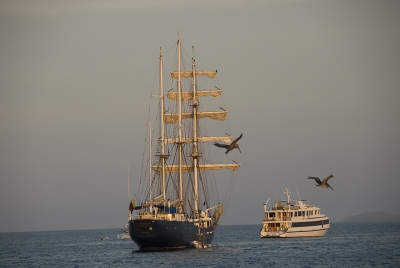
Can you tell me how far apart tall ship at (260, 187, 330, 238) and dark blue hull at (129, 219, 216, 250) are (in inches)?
1509

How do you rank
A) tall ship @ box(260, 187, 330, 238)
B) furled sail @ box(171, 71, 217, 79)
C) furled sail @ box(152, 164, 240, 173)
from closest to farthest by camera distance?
furled sail @ box(152, 164, 240, 173) < furled sail @ box(171, 71, 217, 79) < tall ship @ box(260, 187, 330, 238)

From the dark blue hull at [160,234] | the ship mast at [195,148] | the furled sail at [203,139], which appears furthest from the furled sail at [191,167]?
the dark blue hull at [160,234]

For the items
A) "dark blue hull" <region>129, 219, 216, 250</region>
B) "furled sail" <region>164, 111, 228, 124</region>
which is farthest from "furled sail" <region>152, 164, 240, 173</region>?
"dark blue hull" <region>129, 219, 216, 250</region>

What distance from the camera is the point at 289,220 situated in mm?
131125

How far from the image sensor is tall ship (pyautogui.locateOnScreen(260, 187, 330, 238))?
131 m

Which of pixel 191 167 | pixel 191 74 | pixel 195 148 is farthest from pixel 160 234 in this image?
pixel 191 74

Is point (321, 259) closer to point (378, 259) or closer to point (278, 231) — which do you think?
point (378, 259)

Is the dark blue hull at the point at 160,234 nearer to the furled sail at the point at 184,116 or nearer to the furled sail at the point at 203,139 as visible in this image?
the furled sail at the point at 203,139

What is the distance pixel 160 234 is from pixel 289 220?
47.0m

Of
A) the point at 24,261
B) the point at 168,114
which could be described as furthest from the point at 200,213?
the point at 24,261

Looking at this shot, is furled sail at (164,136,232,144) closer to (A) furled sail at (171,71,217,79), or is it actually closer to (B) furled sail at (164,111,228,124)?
(B) furled sail at (164,111,228,124)

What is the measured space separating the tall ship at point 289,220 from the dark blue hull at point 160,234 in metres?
38.3

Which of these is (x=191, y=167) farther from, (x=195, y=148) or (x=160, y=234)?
(x=160, y=234)

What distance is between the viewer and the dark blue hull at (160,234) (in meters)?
87.8
